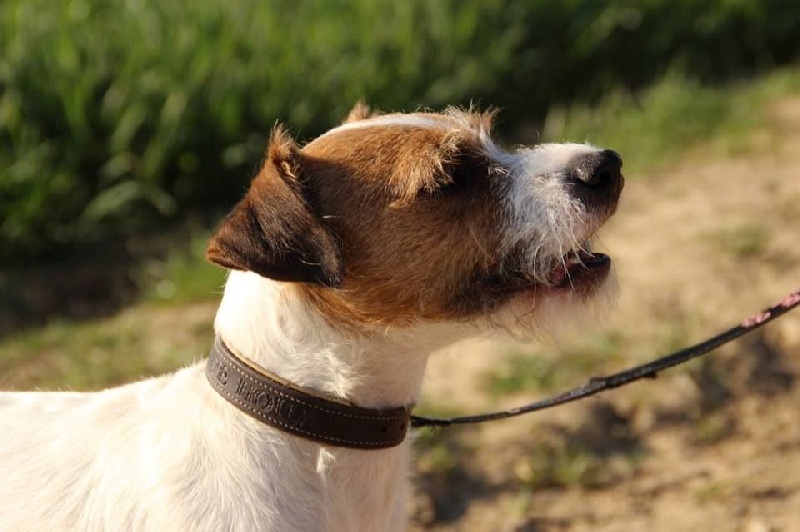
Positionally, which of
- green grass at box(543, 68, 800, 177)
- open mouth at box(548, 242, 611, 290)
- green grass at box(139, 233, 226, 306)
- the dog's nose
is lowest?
green grass at box(139, 233, 226, 306)

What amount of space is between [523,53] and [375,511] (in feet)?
19.1

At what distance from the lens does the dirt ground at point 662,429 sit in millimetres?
4293

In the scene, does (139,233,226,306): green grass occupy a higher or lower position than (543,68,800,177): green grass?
lower

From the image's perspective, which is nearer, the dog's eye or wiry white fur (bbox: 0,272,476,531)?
wiry white fur (bbox: 0,272,476,531)

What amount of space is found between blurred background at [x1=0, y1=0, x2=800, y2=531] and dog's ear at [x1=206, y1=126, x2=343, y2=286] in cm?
73

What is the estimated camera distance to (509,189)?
9.71 ft

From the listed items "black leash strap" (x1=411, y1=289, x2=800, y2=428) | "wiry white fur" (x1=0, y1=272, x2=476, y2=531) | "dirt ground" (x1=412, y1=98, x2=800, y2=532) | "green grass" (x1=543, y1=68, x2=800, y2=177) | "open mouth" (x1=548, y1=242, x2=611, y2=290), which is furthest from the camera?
"green grass" (x1=543, y1=68, x2=800, y2=177)

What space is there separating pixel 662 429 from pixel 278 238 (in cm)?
254

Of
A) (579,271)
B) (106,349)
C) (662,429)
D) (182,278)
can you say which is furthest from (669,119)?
(579,271)

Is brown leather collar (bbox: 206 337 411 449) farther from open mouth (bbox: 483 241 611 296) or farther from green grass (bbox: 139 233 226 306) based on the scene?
green grass (bbox: 139 233 226 306)

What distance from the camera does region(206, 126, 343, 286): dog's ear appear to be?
2.59m

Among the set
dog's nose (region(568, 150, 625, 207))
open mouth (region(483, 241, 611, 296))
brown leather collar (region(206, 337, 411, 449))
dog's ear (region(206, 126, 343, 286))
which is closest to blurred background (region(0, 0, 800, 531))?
open mouth (region(483, 241, 611, 296))

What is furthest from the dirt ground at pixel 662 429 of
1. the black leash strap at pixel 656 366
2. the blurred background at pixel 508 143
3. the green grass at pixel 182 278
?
the green grass at pixel 182 278

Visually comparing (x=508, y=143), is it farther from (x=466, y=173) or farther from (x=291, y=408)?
(x=291, y=408)
